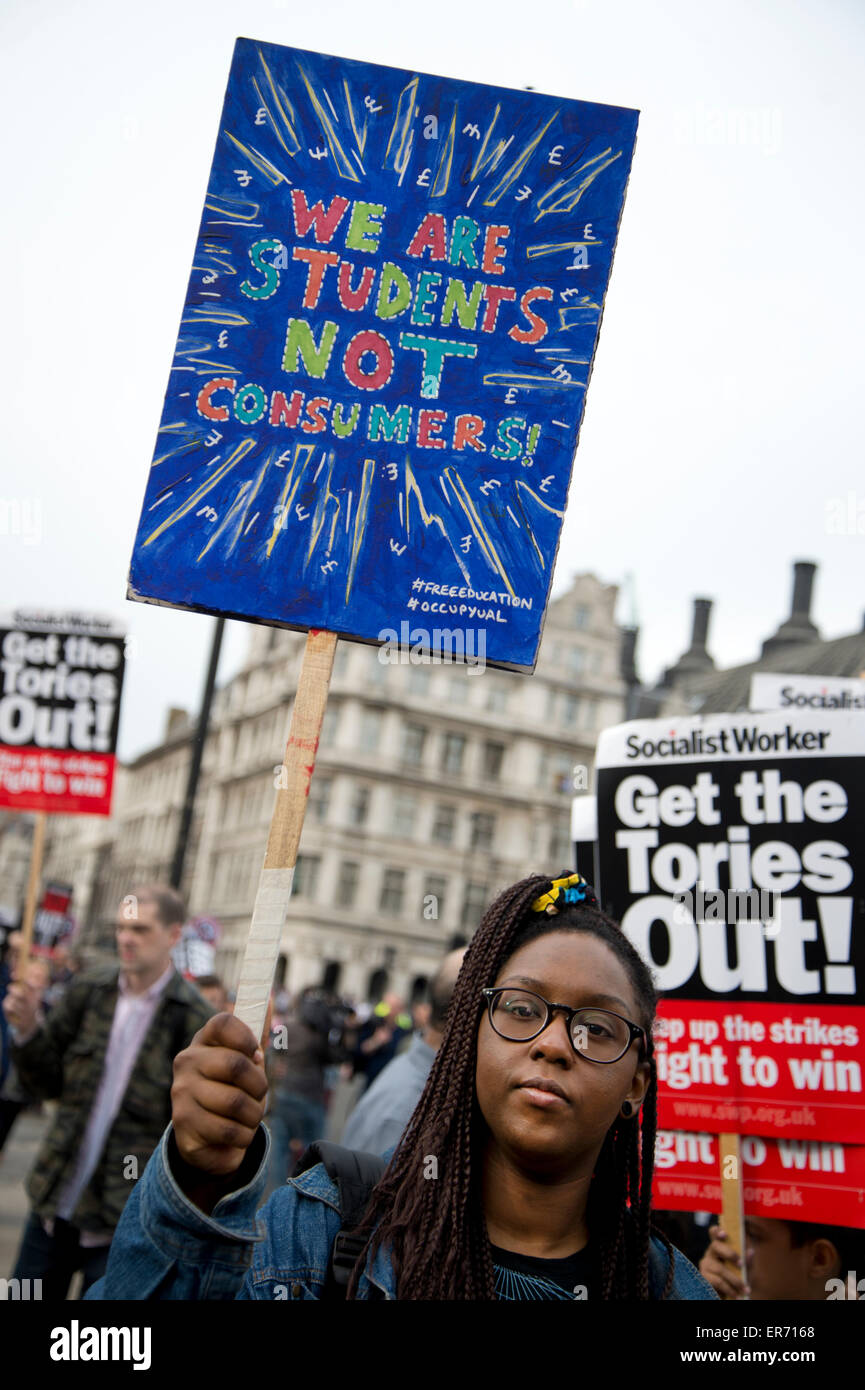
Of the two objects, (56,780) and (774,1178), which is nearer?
(774,1178)

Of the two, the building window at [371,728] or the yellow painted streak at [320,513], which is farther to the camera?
the building window at [371,728]

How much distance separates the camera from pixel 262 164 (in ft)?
8.41

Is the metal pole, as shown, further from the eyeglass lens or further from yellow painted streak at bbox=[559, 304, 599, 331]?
the eyeglass lens

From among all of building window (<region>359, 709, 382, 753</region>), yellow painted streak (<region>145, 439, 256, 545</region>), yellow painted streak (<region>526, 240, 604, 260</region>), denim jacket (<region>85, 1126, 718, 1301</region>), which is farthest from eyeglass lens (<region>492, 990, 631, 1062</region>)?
building window (<region>359, 709, 382, 753</region>)

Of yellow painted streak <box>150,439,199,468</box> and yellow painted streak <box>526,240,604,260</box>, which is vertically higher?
yellow painted streak <box>526,240,604,260</box>

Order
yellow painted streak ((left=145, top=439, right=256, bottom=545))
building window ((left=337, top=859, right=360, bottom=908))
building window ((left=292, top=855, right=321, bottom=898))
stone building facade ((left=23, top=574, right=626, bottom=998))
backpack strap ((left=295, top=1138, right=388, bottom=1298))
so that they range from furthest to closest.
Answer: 1. building window ((left=337, top=859, right=360, bottom=908))
2. building window ((left=292, top=855, right=321, bottom=898))
3. stone building facade ((left=23, top=574, right=626, bottom=998))
4. yellow painted streak ((left=145, top=439, right=256, bottom=545))
5. backpack strap ((left=295, top=1138, right=388, bottom=1298))

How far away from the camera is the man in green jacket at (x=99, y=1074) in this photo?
418 cm

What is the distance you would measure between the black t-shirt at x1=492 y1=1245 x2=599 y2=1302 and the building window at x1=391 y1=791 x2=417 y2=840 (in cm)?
5198

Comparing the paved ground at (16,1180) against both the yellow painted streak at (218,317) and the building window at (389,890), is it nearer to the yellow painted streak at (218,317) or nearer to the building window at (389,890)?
the yellow painted streak at (218,317)

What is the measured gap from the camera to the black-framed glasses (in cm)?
204

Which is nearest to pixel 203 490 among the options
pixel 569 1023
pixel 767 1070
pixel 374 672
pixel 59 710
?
pixel 569 1023

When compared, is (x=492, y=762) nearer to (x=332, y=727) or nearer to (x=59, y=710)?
(x=332, y=727)

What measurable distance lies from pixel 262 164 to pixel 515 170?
1.64 feet

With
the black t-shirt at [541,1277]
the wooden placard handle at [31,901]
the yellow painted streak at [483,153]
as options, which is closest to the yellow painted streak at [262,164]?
the yellow painted streak at [483,153]
